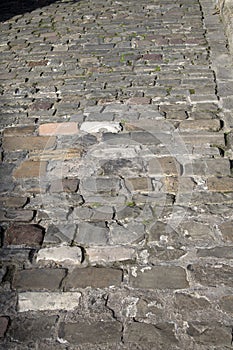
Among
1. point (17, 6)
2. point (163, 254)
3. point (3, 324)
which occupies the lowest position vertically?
point (17, 6)

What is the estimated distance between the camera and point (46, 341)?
7.16 ft

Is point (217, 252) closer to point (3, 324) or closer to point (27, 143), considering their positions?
point (3, 324)

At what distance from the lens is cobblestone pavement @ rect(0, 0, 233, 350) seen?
7.50ft

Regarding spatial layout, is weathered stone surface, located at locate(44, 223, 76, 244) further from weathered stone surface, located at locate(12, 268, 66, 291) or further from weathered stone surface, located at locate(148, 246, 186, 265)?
weathered stone surface, located at locate(148, 246, 186, 265)

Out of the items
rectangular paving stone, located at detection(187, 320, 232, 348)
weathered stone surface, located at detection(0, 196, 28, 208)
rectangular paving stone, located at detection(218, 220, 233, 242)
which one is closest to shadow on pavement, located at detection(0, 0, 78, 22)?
weathered stone surface, located at detection(0, 196, 28, 208)

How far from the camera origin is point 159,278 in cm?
254

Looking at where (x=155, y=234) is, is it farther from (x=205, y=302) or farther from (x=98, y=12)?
(x=98, y=12)

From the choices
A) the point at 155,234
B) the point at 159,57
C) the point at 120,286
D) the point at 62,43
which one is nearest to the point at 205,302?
the point at 120,286

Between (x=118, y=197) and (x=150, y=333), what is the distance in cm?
125

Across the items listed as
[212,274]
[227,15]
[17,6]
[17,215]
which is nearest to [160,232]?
[212,274]

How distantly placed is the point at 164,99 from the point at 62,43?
258 centimetres

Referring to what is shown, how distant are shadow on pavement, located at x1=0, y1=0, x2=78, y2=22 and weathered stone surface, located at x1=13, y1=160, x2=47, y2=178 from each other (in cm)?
550

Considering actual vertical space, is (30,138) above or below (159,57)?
above

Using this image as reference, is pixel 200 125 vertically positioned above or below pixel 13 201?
below
